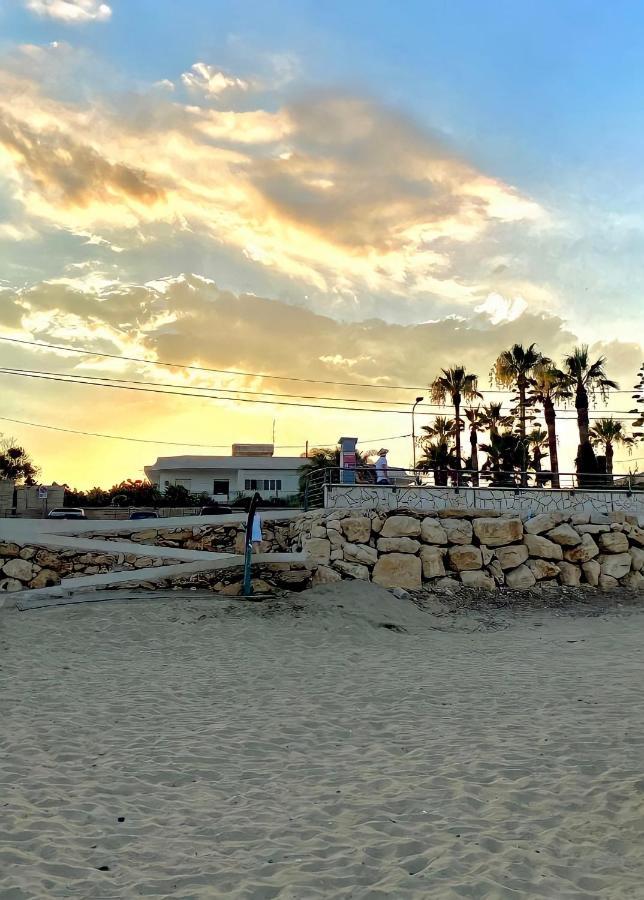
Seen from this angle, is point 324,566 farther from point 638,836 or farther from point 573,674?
point 638,836

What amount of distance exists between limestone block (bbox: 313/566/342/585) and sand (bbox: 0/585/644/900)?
6.08 meters

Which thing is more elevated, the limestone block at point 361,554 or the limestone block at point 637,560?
the limestone block at point 361,554

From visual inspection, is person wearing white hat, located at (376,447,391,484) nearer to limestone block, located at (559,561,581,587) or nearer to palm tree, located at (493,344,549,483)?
limestone block, located at (559,561,581,587)

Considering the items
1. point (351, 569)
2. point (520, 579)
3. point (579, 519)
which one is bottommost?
point (520, 579)

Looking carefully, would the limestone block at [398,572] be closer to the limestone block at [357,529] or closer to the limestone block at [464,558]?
the limestone block at [357,529]

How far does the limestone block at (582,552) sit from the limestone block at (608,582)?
724 mm

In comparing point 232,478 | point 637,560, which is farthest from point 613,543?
point 232,478

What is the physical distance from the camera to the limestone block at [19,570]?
20.9m

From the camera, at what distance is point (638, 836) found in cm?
514

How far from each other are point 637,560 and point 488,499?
17.0ft

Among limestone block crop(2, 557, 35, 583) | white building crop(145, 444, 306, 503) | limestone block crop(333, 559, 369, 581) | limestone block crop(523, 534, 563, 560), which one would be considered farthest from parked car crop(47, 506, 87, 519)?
limestone block crop(523, 534, 563, 560)

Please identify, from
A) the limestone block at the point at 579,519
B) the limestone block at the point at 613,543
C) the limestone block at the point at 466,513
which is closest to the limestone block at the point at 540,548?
the limestone block at the point at 466,513

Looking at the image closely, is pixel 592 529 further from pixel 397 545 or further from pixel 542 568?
pixel 397 545

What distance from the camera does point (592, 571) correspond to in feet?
74.1
